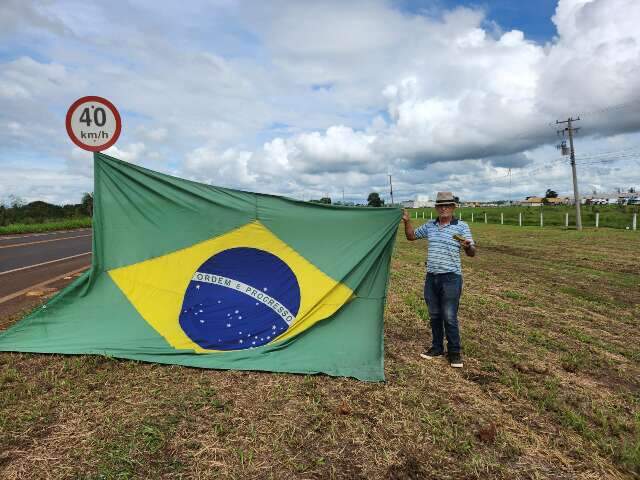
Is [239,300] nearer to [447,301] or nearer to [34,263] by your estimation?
[447,301]

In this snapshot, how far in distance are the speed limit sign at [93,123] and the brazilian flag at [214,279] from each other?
0.57 ft

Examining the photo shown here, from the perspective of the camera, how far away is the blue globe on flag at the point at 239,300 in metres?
4.46

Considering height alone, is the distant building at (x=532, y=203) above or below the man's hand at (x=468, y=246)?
above

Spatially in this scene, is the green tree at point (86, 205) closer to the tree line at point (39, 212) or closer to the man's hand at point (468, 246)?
the tree line at point (39, 212)

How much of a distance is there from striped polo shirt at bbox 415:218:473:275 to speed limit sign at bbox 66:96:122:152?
3.86 metres

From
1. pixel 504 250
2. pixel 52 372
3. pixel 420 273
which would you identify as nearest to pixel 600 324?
pixel 420 273

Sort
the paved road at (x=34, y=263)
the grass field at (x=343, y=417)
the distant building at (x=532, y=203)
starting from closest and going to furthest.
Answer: the grass field at (x=343, y=417) → the paved road at (x=34, y=263) → the distant building at (x=532, y=203)

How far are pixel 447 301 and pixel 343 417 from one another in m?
1.89

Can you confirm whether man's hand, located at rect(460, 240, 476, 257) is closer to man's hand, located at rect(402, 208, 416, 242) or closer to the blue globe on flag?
man's hand, located at rect(402, 208, 416, 242)

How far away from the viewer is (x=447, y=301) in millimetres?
4543

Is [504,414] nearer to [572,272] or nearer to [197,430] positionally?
[197,430]

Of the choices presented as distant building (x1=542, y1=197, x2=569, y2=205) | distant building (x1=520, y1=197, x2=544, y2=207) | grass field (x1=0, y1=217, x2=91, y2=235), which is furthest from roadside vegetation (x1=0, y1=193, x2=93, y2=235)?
distant building (x1=542, y1=197, x2=569, y2=205)

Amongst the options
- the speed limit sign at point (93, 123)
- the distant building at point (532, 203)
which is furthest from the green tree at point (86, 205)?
the distant building at point (532, 203)

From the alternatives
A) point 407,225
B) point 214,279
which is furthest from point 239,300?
point 407,225
